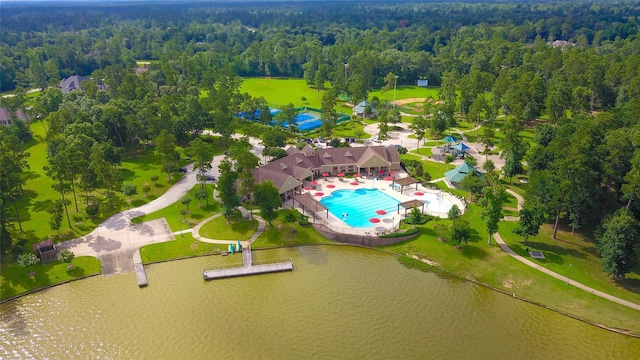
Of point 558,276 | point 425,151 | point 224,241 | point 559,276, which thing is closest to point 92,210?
point 224,241

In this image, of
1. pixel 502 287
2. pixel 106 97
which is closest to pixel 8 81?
pixel 106 97

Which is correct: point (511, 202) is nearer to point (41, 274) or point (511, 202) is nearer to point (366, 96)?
point (366, 96)

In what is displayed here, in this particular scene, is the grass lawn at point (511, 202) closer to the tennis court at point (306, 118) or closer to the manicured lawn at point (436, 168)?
the manicured lawn at point (436, 168)

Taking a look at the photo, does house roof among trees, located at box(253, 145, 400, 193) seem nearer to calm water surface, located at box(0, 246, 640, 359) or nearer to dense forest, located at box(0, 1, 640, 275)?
dense forest, located at box(0, 1, 640, 275)

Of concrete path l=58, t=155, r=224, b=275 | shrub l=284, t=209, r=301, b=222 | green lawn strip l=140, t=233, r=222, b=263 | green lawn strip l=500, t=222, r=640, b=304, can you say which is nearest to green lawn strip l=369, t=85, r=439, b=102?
shrub l=284, t=209, r=301, b=222

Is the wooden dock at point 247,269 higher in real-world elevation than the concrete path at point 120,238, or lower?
lower

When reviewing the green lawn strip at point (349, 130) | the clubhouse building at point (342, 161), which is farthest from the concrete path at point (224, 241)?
the green lawn strip at point (349, 130)
